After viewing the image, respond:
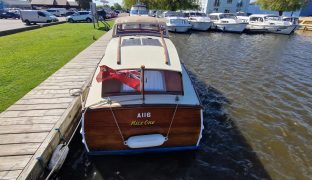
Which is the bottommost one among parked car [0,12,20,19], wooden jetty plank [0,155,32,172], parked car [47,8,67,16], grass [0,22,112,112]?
wooden jetty plank [0,155,32,172]

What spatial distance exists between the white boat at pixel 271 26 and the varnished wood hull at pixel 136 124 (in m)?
33.4

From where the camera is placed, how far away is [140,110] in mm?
5180

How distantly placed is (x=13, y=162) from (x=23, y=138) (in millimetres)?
838

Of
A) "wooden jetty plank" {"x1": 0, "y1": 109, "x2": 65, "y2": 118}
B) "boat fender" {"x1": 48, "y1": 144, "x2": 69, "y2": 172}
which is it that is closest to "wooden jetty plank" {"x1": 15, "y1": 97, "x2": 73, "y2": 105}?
"wooden jetty plank" {"x1": 0, "y1": 109, "x2": 65, "y2": 118}

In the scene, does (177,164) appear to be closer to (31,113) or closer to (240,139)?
(240,139)

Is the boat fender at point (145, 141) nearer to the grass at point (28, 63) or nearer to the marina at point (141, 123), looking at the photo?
the marina at point (141, 123)

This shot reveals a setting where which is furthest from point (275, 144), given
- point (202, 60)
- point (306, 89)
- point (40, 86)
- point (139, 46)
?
point (202, 60)

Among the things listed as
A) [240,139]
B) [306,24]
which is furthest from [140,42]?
[306,24]

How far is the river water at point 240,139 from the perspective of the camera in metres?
5.82

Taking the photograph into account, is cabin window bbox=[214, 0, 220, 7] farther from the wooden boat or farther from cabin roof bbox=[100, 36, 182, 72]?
the wooden boat

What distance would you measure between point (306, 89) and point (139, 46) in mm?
9619

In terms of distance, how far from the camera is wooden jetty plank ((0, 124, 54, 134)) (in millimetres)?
5707

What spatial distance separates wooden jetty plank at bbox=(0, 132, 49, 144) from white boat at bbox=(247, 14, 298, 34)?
35.2m

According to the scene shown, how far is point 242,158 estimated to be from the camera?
6453mm
